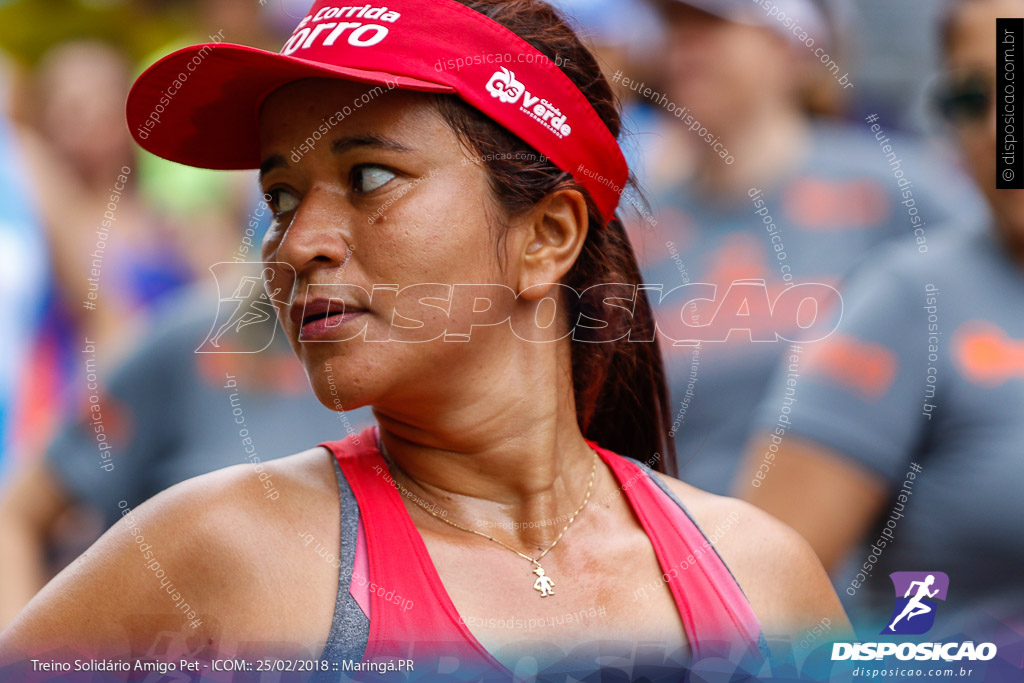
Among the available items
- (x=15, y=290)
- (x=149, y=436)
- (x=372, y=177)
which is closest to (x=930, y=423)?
(x=372, y=177)

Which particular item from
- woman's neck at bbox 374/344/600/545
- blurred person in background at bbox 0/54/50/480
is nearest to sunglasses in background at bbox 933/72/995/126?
woman's neck at bbox 374/344/600/545

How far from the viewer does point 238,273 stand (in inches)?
132

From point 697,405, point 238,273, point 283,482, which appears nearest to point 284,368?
point 238,273

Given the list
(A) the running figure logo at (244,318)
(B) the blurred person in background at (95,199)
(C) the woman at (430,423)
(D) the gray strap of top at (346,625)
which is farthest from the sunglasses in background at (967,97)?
(B) the blurred person in background at (95,199)

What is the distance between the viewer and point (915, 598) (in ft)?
7.52

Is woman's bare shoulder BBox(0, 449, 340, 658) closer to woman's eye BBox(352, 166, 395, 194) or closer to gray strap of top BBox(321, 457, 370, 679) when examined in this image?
gray strap of top BBox(321, 457, 370, 679)

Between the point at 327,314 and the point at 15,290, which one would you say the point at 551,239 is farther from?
the point at 15,290

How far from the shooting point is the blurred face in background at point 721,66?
11.1 ft

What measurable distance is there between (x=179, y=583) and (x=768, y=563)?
0.93 metres

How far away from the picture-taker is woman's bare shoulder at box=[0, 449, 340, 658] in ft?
4.92

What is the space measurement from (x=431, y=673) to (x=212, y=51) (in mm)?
910

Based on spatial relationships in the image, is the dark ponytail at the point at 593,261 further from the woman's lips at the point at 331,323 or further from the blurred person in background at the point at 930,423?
the blurred person in background at the point at 930,423

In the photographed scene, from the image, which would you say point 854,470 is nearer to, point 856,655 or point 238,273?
point 856,655

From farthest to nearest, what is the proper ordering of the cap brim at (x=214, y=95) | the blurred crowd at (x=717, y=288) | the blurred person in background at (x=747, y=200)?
the blurred person in background at (x=747, y=200) < the blurred crowd at (x=717, y=288) < the cap brim at (x=214, y=95)
